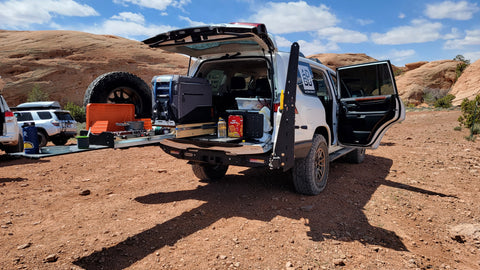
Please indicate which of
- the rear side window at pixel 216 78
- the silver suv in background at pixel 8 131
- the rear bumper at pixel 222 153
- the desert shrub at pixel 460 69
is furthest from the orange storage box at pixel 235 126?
the desert shrub at pixel 460 69

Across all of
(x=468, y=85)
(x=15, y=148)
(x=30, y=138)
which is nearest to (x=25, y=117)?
(x=15, y=148)

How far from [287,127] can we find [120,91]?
2765 millimetres

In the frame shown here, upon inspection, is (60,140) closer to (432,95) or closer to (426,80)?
(432,95)

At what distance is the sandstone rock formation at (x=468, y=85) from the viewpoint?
33544 millimetres

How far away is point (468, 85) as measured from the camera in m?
35.7

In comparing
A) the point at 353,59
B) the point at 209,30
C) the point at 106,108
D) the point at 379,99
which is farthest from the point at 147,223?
the point at 353,59

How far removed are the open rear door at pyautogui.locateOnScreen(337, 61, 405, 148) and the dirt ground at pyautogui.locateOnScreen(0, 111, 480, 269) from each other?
819 millimetres

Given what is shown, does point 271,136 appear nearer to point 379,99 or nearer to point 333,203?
point 333,203

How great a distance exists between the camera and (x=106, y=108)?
389 centimetres

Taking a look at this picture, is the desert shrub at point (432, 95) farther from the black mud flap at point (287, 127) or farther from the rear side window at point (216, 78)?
the black mud flap at point (287, 127)

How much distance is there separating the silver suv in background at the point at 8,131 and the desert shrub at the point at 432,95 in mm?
40244

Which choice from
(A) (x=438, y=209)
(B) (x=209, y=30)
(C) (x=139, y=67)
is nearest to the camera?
(B) (x=209, y=30)

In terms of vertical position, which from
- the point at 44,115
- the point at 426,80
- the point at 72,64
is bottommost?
the point at 44,115

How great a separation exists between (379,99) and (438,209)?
188 centimetres
